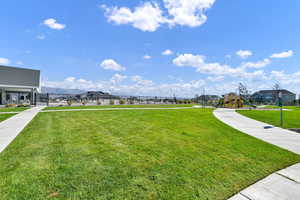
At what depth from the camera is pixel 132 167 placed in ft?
8.81

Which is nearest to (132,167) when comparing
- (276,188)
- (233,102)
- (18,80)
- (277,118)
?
(276,188)

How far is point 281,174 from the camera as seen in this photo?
2.57 metres

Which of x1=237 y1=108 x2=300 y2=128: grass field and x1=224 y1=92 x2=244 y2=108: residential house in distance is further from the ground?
x1=224 y1=92 x2=244 y2=108: residential house in distance

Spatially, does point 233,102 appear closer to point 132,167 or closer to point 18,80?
point 132,167

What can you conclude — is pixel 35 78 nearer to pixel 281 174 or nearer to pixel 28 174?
pixel 28 174

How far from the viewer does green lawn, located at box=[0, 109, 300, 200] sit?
6.60ft

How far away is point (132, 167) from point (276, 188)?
2.30 meters

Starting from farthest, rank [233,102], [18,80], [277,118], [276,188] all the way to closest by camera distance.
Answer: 1. [233,102]
2. [18,80]
3. [277,118]
4. [276,188]

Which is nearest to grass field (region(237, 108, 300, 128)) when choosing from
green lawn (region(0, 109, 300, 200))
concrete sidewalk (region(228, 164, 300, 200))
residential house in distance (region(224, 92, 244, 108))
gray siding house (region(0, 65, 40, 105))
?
green lawn (region(0, 109, 300, 200))

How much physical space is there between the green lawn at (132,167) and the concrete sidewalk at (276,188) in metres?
0.11

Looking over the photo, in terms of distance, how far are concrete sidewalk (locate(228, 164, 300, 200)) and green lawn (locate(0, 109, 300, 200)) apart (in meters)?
0.11

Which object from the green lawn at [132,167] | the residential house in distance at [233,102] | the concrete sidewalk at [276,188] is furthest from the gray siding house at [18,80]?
the residential house in distance at [233,102]

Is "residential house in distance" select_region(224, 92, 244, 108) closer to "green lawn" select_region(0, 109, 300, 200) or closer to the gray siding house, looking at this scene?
"green lawn" select_region(0, 109, 300, 200)

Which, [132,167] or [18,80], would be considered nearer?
[132,167]
